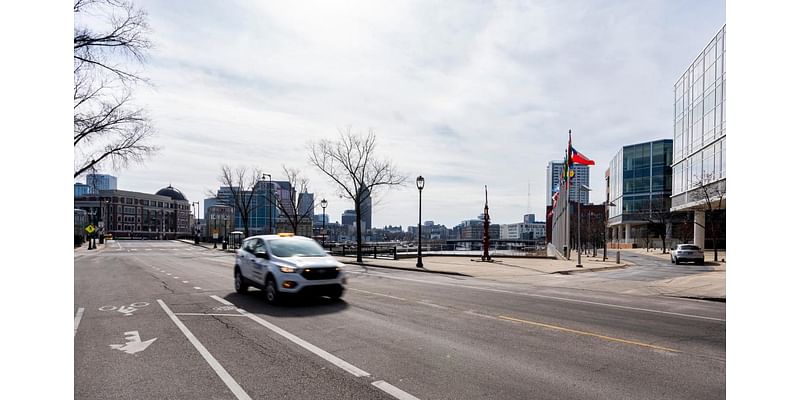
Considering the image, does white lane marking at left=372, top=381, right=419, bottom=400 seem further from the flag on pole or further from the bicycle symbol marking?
the flag on pole

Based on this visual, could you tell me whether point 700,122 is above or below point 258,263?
above

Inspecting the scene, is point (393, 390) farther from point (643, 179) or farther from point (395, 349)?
point (643, 179)

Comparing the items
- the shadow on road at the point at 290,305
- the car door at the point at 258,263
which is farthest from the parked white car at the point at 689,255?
the car door at the point at 258,263

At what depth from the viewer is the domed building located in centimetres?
14204

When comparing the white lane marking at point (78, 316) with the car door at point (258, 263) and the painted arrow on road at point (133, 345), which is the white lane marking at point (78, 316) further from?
the car door at point (258, 263)

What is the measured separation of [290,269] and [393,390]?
6.87 meters

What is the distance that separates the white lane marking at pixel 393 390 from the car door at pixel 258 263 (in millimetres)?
7474

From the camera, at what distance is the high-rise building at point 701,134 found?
42.8 metres

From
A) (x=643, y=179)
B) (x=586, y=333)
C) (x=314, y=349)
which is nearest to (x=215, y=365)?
(x=314, y=349)

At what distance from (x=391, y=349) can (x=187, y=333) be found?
382cm

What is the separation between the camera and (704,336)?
873 centimetres

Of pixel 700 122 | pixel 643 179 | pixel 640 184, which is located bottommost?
pixel 640 184

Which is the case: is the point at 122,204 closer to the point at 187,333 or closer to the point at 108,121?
the point at 108,121

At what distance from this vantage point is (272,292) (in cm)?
1223
